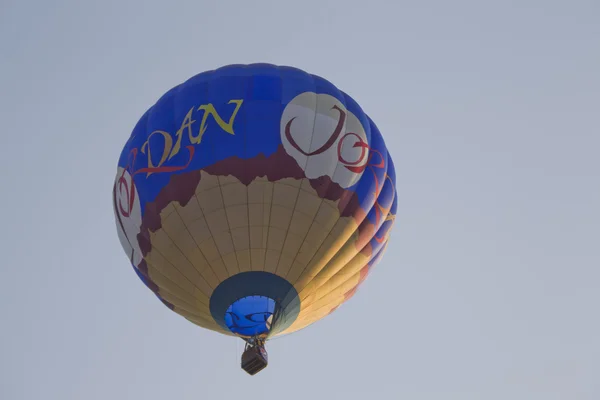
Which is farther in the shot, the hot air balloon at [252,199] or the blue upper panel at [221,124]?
the blue upper panel at [221,124]

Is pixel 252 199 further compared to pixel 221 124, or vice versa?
pixel 221 124

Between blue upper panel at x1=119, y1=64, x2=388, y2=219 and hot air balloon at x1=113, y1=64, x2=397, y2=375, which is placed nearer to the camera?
hot air balloon at x1=113, y1=64, x2=397, y2=375

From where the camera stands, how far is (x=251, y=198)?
1900 cm

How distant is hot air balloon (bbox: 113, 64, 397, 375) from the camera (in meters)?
19.1

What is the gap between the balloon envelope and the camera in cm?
1908

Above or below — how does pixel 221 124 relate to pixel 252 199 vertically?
above

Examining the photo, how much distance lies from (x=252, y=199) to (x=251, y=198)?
0.9 inches

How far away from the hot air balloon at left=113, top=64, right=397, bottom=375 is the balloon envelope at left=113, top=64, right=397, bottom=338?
0.02 m

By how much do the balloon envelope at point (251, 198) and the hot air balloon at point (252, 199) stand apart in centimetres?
2

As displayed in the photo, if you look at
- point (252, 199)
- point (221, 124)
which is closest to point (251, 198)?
point (252, 199)

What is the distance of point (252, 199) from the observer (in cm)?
1900

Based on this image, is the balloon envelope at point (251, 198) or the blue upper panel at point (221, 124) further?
the blue upper panel at point (221, 124)

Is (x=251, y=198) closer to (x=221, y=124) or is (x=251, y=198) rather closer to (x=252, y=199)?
(x=252, y=199)

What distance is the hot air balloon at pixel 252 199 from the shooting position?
19078 mm
